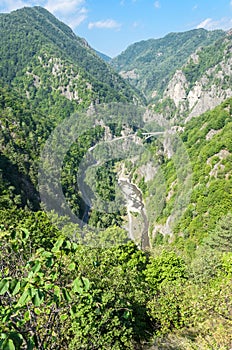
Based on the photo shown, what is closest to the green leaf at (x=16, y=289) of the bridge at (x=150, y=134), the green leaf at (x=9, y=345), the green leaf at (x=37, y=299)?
the green leaf at (x=37, y=299)

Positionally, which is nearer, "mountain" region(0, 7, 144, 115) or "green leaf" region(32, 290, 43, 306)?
"green leaf" region(32, 290, 43, 306)

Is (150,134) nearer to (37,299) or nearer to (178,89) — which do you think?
(37,299)

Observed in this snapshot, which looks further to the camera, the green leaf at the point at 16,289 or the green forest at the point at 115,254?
the green forest at the point at 115,254

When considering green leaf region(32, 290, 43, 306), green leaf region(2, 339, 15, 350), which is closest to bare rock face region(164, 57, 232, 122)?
green leaf region(32, 290, 43, 306)

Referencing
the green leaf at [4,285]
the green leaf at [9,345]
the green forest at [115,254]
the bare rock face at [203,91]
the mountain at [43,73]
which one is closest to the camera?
the green leaf at [9,345]

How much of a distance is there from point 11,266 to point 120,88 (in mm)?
170221

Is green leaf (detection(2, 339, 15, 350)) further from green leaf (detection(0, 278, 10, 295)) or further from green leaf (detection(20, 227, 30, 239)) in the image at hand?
green leaf (detection(20, 227, 30, 239))

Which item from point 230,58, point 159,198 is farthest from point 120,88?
point 159,198

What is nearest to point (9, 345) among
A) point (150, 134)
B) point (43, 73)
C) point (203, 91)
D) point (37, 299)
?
point (37, 299)

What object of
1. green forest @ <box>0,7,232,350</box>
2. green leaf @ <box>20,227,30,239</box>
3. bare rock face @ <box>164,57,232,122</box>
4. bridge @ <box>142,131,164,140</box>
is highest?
bare rock face @ <box>164,57,232,122</box>

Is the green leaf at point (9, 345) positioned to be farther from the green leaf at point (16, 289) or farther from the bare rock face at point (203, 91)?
the bare rock face at point (203, 91)

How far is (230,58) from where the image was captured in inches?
5148

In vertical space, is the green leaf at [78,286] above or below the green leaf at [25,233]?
below

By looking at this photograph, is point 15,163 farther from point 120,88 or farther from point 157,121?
point 120,88
